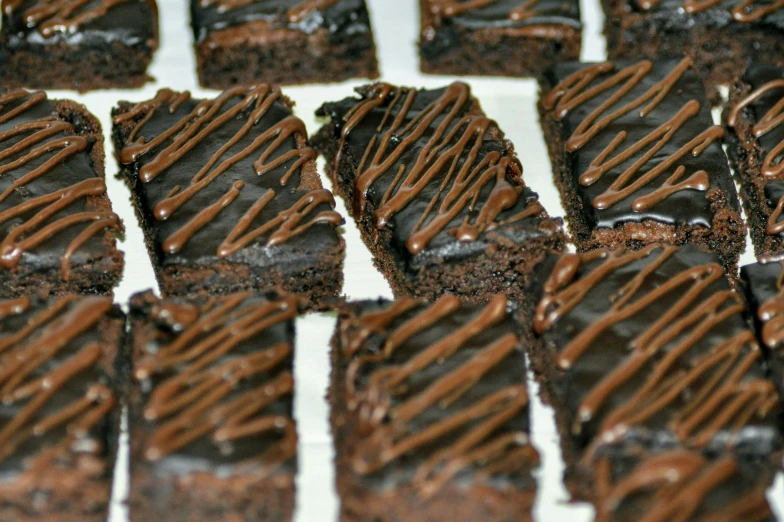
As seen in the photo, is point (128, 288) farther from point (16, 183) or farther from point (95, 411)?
point (95, 411)

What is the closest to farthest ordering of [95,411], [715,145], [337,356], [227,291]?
[95,411] < [337,356] < [227,291] < [715,145]

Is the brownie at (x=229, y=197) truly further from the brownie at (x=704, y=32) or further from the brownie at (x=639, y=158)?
the brownie at (x=704, y=32)

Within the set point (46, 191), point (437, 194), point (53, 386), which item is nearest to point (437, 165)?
point (437, 194)

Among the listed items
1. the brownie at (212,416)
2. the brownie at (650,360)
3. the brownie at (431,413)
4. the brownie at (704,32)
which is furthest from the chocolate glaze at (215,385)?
the brownie at (704,32)

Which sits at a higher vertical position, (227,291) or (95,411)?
(227,291)

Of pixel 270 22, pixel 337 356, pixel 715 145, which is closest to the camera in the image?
pixel 337 356

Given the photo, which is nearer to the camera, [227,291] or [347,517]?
[347,517]

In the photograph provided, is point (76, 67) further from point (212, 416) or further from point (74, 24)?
point (212, 416)

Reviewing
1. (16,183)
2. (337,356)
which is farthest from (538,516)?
(16,183)
